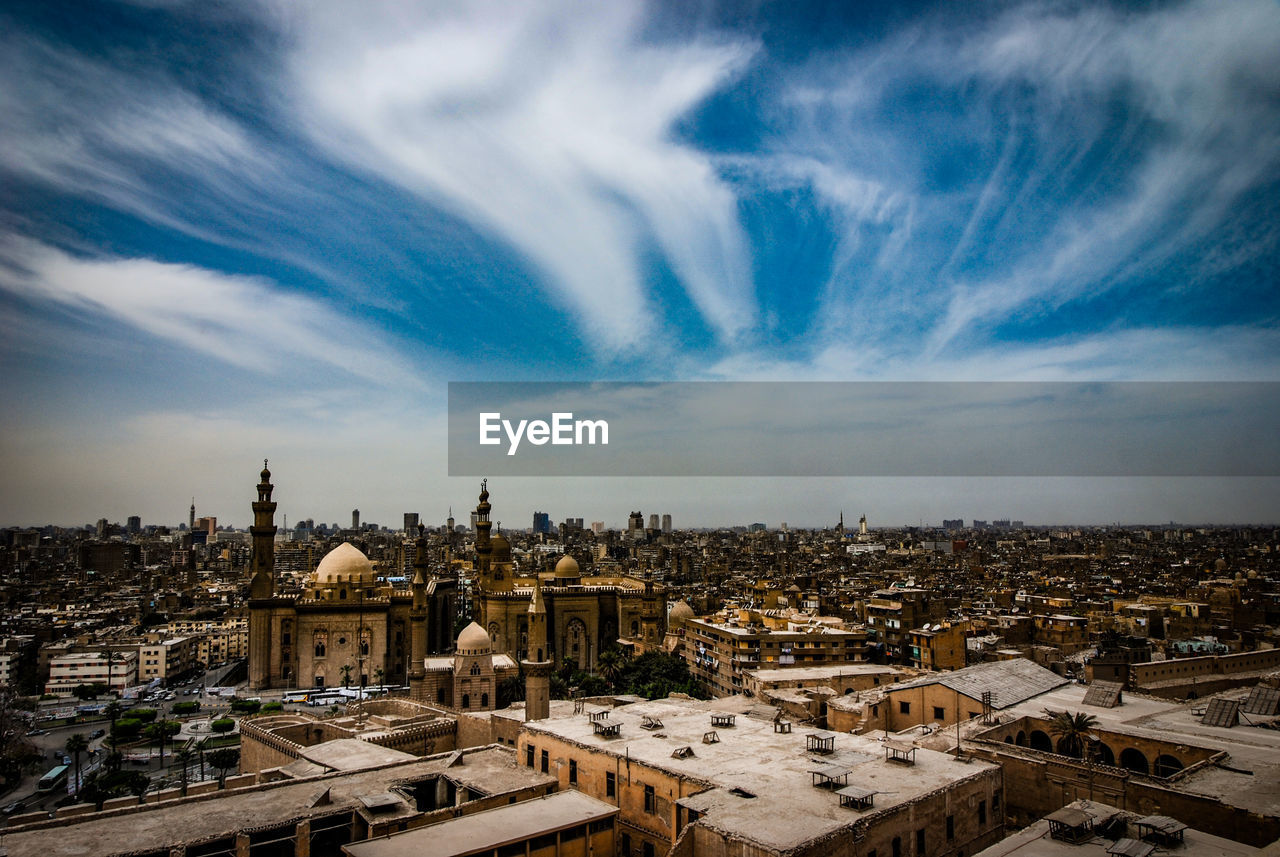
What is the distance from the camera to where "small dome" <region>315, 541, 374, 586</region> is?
4312 cm

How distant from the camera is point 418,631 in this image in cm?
3491

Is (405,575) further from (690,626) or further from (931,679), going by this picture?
(931,679)

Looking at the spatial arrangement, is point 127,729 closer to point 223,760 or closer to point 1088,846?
point 223,760

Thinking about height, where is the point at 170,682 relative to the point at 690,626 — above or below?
below

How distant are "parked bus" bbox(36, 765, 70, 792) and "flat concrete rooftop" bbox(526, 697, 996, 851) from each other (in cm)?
2065

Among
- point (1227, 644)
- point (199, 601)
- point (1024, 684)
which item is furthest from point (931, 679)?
point (199, 601)

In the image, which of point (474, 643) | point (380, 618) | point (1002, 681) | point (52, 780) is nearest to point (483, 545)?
point (380, 618)

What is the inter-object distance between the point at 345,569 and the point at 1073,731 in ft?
112

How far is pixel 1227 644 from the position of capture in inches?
1554

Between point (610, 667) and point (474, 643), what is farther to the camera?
point (610, 667)

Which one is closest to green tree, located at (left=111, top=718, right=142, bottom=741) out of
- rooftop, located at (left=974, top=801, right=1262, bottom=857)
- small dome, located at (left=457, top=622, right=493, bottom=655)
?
small dome, located at (left=457, top=622, right=493, bottom=655)

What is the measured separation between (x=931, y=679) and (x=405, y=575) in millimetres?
90383

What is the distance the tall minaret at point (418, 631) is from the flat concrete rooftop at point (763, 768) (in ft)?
33.4

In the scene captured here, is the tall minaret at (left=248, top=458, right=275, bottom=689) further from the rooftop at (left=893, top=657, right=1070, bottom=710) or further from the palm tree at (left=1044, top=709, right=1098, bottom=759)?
the palm tree at (left=1044, top=709, right=1098, bottom=759)
